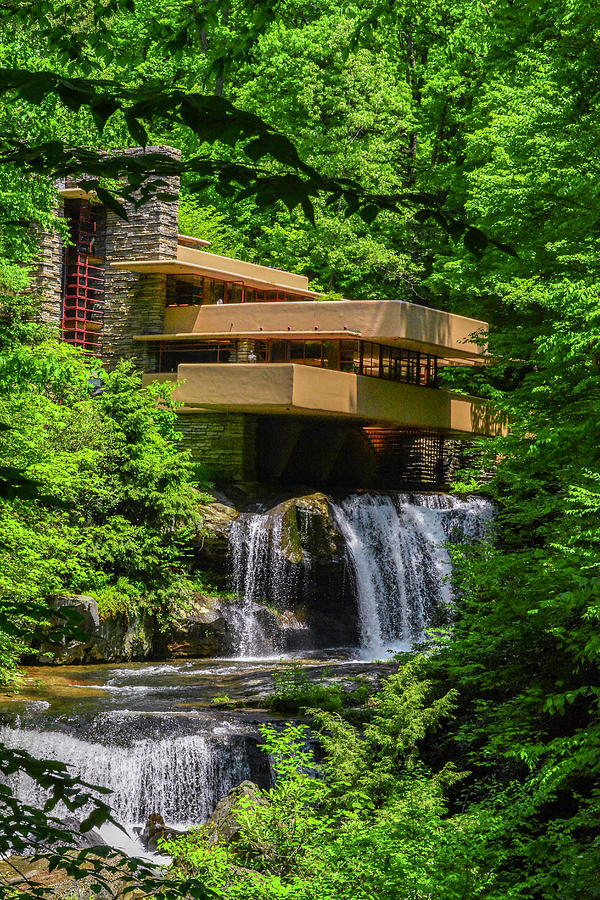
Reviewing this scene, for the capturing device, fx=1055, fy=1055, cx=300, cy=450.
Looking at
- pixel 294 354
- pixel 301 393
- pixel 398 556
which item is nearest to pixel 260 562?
Result: pixel 398 556

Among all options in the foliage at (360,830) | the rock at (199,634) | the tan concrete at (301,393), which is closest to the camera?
the foliage at (360,830)

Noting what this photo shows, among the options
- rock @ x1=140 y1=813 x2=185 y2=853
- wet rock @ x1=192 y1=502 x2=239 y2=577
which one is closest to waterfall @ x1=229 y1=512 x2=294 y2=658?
wet rock @ x1=192 y1=502 x2=239 y2=577

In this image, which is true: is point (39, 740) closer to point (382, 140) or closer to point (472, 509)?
point (472, 509)

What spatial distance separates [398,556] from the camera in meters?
22.4

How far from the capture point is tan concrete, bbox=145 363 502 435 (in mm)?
22641

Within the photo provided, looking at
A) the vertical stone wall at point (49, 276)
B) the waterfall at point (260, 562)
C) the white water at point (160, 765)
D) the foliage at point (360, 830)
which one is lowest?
the white water at point (160, 765)

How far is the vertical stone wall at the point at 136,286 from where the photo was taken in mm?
25422

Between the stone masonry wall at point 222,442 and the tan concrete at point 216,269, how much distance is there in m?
3.49

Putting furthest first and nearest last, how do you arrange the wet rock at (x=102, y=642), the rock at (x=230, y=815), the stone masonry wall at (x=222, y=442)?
1. the stone masonry wall at (x=222, y=442)
2. the wet rock at (x=102, y=642)
3. the rock at (x=230, y=815)

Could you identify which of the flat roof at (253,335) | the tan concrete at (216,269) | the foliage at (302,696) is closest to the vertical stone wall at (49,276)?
the tan concrete at (216,269)

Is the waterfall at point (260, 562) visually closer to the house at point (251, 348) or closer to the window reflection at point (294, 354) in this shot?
the house at point (251, 348)

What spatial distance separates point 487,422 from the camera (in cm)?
2738

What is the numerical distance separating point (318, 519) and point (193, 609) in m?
3.37

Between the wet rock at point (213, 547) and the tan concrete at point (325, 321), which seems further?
the tan concrete at point (325, 321)
